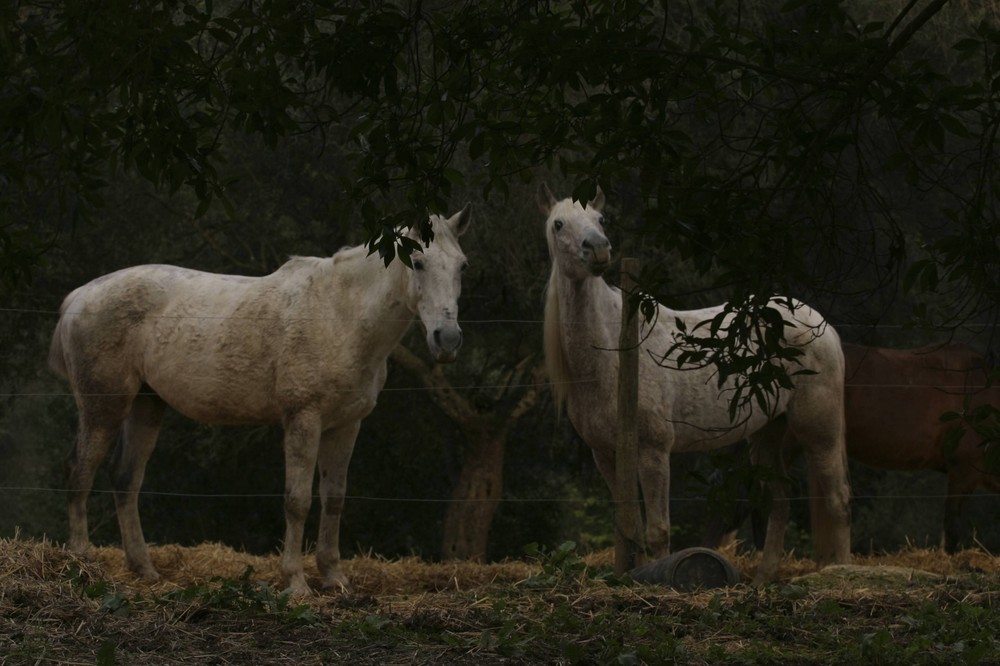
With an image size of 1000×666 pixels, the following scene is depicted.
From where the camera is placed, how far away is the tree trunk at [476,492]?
12.3 metres

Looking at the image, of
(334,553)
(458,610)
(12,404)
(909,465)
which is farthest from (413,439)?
(458,610)

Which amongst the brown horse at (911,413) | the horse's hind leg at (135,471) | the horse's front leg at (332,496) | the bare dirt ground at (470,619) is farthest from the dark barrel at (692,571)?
the brown horse at (911,413)

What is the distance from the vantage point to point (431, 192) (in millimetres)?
4281

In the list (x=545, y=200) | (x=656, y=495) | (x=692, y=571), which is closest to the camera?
(x=692, y=571)

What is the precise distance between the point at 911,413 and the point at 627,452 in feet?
12.1

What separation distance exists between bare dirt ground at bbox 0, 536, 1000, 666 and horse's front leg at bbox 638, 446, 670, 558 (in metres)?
0.88

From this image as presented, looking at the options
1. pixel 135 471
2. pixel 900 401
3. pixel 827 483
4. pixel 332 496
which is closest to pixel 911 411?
pixel 900 401

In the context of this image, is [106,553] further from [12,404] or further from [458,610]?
[12,404]

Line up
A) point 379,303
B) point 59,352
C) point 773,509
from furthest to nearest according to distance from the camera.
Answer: point 773,509 < point 59,352 < point 379,303

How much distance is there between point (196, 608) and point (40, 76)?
2.24 m

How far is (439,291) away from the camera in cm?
712

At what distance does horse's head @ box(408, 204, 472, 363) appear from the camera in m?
7.02

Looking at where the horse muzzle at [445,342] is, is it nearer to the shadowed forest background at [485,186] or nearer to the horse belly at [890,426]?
the shadowed forest background at [485,186]

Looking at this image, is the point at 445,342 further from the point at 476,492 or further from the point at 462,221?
the point at 476,492
